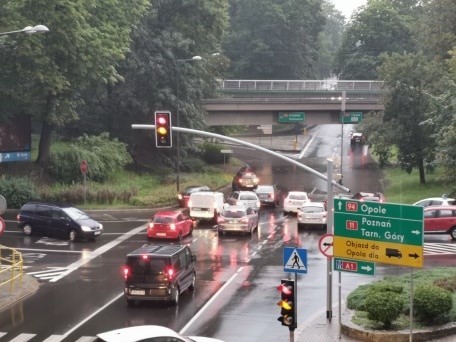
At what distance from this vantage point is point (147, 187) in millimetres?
54906

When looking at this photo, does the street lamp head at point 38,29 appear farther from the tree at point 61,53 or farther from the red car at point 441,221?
the red car at point 441,221

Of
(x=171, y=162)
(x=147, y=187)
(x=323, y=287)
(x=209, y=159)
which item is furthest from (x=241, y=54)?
(x=323, y=287)

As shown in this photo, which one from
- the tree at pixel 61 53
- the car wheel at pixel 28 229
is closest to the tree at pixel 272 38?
the tree at pixel 61 53

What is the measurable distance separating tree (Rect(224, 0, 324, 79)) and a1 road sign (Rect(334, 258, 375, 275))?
8882 cm

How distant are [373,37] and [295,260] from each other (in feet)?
313

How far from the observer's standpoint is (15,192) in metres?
46.1

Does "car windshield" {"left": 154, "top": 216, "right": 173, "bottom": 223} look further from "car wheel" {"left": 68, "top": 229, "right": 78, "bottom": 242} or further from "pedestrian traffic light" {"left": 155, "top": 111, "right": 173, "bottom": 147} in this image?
"pedestrian traffic light" {"left": 155, "top": 111, "right": 173, "bottom": 147}

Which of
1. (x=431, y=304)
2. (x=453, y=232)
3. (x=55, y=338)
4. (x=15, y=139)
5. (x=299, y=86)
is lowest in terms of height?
(x=55, y=338)

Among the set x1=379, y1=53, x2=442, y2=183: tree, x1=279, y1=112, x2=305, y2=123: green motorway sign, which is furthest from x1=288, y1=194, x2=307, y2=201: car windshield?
x1=279, y1=112, x2=305, y2=123: green motorway sign

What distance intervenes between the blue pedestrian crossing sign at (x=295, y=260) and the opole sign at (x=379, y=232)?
1.29 metres

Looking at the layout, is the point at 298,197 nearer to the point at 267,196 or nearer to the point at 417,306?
the point at 267,196

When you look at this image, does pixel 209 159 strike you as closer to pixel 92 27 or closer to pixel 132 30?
pixel 132 30

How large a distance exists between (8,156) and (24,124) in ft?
7.65

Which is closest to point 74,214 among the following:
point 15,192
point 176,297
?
point 15,192
